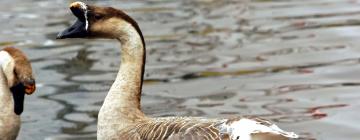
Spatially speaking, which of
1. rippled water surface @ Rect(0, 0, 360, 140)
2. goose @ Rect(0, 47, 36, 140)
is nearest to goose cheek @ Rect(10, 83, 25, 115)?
goose @ Rect(0, 47, 36, 140)

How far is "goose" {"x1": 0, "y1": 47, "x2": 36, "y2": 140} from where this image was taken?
827 centimetres

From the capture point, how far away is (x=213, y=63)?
41.4 feet

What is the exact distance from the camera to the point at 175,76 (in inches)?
477

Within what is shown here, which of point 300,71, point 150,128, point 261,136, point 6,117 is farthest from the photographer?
point 300,71

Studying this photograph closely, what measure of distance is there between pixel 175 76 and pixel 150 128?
433cm

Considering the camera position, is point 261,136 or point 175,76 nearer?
point 261,136

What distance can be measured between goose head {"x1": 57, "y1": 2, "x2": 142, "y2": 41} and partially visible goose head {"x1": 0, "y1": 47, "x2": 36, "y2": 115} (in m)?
0.39

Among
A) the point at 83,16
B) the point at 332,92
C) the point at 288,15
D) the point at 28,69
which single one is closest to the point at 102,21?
the point at 83,16

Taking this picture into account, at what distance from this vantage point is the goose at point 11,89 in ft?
27.1

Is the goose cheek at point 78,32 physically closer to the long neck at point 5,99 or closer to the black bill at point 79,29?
the black bill at point 79,29

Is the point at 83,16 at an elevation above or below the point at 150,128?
above

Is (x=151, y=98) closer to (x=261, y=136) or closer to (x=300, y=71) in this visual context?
(x=300, y=71)

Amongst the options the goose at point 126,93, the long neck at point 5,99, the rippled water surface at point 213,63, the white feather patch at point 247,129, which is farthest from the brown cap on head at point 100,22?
the rippled water surface at point 213,63

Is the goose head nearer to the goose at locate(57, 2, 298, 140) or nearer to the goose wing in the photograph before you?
the goose at locate(57, 2, 298, 140)
